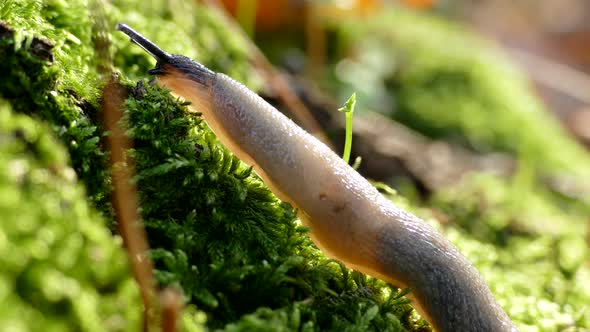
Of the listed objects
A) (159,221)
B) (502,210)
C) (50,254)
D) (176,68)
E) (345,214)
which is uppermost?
(502,210)

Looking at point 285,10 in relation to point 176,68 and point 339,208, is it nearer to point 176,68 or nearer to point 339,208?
point 176,68

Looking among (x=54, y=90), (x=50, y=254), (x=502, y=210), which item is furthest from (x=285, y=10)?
(x=50, y=254)

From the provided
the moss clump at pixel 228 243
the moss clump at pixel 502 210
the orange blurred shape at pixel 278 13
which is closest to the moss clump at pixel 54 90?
the moss clump at pixel 228 243

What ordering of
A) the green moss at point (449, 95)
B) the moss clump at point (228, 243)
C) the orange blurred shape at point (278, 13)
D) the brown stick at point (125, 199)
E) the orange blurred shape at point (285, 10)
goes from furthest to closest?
the orange blurred shape at point (278, 13)
the green moss at point (449, 95)
the orange blurred shape at point (285, 10)
the moss clump at point (228, 243)
the brown stick at point (125, 199)

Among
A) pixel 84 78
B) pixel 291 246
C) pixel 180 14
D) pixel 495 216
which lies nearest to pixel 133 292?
pixel 291 246

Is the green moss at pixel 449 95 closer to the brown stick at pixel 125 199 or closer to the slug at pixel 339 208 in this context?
the slug at pixel 339 208

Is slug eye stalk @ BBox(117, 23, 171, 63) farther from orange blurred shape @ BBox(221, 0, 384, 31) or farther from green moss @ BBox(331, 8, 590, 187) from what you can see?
green moss @ BBox(331, 8, 590, 187)

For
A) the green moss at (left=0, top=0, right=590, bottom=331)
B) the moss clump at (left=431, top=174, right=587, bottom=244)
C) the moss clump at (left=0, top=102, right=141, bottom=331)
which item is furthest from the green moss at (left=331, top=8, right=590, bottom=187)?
the moss clump at (left=0, top=102, right=141, bottom=331)
